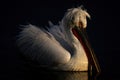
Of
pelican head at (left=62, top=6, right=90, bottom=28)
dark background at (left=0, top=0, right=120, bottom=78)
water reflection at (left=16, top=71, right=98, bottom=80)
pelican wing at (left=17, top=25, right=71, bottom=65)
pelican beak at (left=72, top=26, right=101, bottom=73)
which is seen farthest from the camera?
dark background at (left=0, top=0, right=120, bottom=78)

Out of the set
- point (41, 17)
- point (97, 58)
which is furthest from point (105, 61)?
point (41, 17)

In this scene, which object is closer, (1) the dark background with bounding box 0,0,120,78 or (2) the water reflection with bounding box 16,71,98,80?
(2) the water reflection with bounding box 16,71,98,80

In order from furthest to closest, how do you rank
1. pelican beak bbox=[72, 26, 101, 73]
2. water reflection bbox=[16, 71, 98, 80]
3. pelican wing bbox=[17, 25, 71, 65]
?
pelican wing bbox=[17, 25, 71, 65] → pelican beak bbox=[72, 26, 101, 73] → water reflection bbox=[16, 71, 98, 80]

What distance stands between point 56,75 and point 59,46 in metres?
0.65

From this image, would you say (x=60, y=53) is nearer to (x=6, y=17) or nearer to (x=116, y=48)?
(x=116, y=48)

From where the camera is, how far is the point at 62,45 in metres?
17.0

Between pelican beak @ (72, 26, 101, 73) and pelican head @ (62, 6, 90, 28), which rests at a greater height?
pelican head @ (62, 6, 90, 28)

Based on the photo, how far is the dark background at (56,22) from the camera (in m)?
17.3

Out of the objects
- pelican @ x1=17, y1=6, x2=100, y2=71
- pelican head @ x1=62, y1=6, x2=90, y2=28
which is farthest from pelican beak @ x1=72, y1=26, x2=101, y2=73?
pelican head @ x1=62, y1=6, x2=90, y2=28

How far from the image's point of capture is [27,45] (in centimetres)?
1716

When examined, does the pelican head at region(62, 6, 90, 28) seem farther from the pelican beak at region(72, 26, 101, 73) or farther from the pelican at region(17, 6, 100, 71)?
the pelican beak at region(72, 26, 101, 73)

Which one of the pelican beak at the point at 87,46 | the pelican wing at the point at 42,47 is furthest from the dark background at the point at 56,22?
the pelican wing at the point at 42,47

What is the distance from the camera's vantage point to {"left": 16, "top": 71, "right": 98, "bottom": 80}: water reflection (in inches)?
635

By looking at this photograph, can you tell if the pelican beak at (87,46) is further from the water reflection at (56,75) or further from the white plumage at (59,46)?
the water reflection at (56,75)
